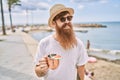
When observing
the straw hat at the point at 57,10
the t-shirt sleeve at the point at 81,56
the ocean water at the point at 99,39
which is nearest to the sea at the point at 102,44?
the ocean water at the point at 99,39

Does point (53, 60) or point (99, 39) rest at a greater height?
point (53, 60)

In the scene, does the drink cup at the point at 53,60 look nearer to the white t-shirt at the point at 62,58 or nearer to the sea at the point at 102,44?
the white t-shirt at the point at 62,58

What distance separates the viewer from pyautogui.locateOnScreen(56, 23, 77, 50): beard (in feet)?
8.23

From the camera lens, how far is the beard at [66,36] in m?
2.51

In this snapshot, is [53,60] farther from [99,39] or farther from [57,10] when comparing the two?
[99,39]

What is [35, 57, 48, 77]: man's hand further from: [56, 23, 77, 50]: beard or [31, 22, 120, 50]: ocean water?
[31, 22, 120, 50]: ocean water

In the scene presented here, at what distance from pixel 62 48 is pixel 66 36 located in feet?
0.44

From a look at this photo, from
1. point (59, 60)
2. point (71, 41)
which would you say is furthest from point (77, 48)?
point (59, 60)

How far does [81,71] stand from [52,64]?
41cm

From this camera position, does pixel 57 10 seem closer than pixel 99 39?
Yes

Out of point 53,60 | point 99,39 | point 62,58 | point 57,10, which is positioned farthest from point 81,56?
point 99,39

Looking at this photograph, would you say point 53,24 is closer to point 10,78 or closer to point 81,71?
point 81,71

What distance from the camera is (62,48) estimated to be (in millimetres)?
2506

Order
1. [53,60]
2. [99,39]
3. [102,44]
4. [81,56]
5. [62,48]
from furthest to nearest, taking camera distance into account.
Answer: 1. [99,39]
2. [102,44]
3. [81,56]
4. [62,48]
5. [53,60]
